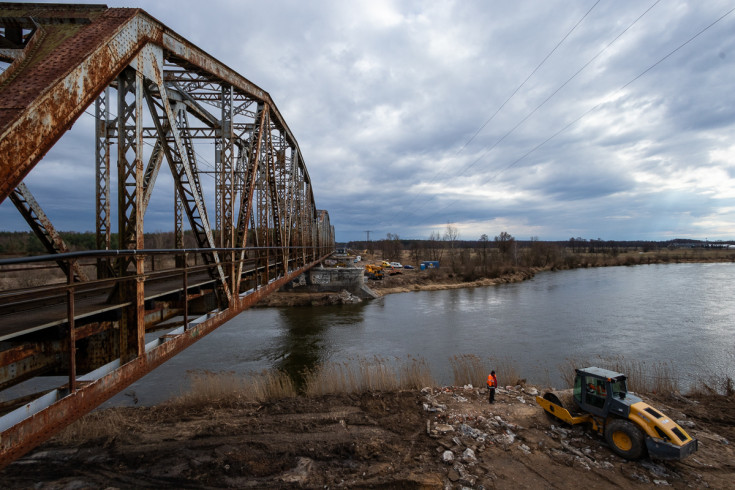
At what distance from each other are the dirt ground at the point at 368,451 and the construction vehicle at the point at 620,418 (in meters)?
0.34

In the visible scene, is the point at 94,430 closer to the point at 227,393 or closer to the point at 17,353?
the point at 227,393

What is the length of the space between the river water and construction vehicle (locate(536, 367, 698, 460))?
5076 millimetres

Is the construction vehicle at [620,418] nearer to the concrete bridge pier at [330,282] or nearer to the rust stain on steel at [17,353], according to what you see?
the rust stain on steel at [17,353]

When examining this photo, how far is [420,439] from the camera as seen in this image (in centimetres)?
859

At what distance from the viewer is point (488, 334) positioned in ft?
69.2

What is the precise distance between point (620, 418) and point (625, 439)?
427mm

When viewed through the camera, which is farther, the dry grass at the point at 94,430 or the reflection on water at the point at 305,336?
the reflection on water at the point at 305,336

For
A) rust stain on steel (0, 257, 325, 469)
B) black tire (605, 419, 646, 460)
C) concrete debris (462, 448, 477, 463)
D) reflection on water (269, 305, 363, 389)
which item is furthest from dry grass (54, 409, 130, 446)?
black tire (605, 419, 646, 460)

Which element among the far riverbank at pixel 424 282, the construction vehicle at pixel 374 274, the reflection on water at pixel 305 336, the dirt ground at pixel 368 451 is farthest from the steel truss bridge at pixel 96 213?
the construction vehicle at pixel 374 274

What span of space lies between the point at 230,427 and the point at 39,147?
28.6 ft

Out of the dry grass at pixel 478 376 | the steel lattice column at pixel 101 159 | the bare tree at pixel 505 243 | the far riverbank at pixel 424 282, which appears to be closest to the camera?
the steel lattice column at pixel 101 159

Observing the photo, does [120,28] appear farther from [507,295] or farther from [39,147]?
[507,295]

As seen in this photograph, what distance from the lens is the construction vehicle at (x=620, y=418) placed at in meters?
7.31

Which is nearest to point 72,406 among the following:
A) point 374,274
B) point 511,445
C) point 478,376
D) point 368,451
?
point 368,451
